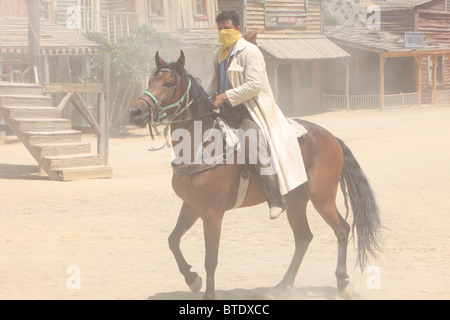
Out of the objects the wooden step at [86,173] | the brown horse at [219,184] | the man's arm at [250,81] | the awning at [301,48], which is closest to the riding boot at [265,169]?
the brown horse at [219,184]

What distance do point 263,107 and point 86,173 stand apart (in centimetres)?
834

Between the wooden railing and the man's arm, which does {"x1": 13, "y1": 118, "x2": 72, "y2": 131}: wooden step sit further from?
the wooden railing

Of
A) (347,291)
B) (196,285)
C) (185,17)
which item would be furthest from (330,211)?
(185,17)

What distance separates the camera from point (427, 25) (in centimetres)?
3669

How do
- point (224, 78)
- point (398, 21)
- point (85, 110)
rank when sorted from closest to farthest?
point (224, 78)
point (85, 110)
point (398, 21)

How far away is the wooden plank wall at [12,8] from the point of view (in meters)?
27.0

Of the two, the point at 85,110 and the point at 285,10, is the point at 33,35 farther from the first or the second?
the point at 285,10

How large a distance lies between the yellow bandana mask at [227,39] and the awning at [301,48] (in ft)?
71.5

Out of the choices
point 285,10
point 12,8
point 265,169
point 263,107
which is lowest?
point 265,169

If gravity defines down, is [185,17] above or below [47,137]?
above

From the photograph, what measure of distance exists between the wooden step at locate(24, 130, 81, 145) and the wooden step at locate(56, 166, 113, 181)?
70 centimetres

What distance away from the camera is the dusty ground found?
6652mm

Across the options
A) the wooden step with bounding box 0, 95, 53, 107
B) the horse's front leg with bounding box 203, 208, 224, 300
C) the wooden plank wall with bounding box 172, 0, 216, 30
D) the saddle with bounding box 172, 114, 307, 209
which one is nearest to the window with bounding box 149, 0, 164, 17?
the wooden plank wall with bounding box 172, 0, 216, 30
